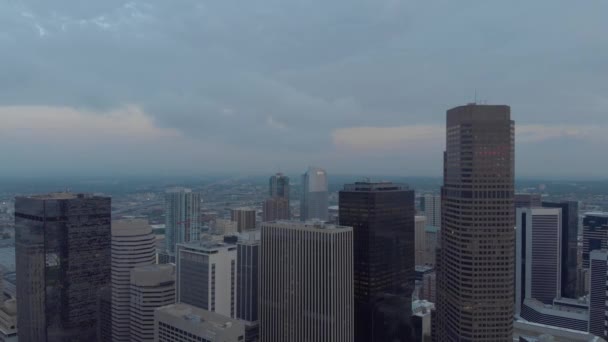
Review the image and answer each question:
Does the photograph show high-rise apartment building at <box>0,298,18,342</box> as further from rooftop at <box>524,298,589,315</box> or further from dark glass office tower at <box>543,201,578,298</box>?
dark glass office tower at <box>543,201,578,298</box>

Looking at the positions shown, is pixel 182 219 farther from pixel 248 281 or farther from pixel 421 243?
pixel 421 243

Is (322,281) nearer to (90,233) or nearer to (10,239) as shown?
(90,233)

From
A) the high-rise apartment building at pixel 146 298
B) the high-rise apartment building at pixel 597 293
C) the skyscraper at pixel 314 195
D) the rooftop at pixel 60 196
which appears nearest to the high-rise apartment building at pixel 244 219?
the skyscraper at pixel 314 195

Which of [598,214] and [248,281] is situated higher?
[598,214]

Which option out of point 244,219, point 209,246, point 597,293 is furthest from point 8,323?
point 597,293

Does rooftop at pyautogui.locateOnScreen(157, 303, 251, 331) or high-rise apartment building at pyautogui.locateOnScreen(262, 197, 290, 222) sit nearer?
rooftop at pyautogui.locateOnScreen(157, 303, 251, 331)

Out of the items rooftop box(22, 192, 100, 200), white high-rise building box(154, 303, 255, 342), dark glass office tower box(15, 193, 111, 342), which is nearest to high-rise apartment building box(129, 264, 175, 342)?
dark glass office tower box(15, 193, 111, 342)

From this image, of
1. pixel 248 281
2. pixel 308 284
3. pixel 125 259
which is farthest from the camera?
pixel 125 259
